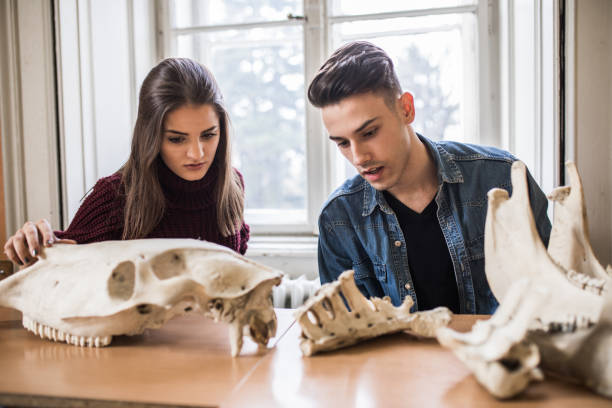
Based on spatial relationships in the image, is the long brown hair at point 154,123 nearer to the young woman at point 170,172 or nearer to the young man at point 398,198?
the young woman at point 170,172

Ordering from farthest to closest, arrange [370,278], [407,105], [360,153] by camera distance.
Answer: [370,278]
[407,105]
[360,153]

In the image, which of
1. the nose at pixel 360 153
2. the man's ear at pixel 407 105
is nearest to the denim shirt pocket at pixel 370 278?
the nose at pixel 360 153

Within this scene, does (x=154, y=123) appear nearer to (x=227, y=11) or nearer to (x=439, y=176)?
(x=439, y=176)

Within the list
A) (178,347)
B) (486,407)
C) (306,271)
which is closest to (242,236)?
(306,271)

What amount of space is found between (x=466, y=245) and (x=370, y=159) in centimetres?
48

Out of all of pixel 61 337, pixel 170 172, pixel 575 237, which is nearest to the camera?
pixel 575 237

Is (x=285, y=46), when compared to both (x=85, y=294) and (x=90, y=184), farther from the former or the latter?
(x=85, y=294)

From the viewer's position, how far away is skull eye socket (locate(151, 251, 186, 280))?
112 centimetres

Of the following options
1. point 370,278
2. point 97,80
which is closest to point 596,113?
point 370,278

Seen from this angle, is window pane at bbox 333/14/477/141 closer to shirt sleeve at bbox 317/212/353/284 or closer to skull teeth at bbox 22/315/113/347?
shirt sleeve at bbox 317/212/353/284

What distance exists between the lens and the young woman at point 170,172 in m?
1.84

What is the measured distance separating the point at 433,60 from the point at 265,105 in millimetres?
978

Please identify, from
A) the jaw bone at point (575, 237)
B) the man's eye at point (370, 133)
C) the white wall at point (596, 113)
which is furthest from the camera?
the white wall at point (596, 113)

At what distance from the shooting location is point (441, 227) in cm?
179
